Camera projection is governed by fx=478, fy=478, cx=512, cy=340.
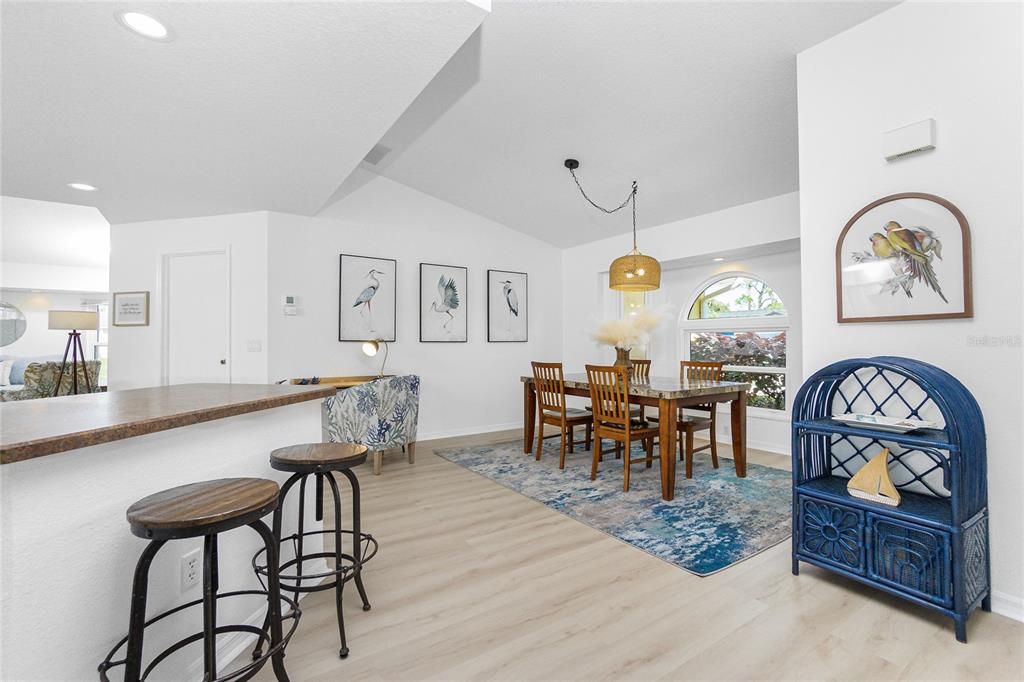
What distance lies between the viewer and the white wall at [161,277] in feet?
14.7

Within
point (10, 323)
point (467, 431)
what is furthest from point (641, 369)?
point (10, 323)

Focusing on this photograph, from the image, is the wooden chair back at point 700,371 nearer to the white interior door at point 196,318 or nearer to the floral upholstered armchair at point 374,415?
the floral upholstered armchair at point 374,415

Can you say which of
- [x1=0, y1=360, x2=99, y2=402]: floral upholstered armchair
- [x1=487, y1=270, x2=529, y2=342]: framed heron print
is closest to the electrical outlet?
[x1=487, y1=270, x2=529, y2=342]: framed heron print

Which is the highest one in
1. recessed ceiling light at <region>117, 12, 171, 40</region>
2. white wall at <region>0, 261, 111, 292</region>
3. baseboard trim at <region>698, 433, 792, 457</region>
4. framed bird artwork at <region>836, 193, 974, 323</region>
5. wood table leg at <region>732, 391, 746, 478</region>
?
recessed ceiling light at <region>117, 12, 171, 40</region>

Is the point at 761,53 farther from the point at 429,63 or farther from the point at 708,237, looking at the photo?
the point at 708,237

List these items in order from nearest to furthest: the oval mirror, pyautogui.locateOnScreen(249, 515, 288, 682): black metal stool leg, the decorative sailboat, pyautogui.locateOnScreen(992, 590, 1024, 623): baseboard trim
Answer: pyautogui.locateOnScreen(249, 515, 288, 682): black metal stool leg, pyautogui.locateOnScreen(992, 590, 1024, 623): baseboard trim, the decorative sailboat, the oval mirror

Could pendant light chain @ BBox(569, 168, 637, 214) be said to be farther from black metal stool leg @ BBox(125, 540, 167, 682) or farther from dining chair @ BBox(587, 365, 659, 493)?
black metal stool leg @ BBox(125, 540, 167, 682)

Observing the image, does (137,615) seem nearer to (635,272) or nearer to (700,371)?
(635,272)

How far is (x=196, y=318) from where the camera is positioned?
4.61m

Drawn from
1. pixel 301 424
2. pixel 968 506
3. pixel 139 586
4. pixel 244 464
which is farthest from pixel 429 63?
pixel 968 506

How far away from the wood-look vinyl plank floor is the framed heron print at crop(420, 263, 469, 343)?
3.08m

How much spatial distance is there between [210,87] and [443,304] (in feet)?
10.7

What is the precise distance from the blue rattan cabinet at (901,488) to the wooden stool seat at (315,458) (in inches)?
77.7

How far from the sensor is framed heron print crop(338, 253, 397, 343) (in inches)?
193
